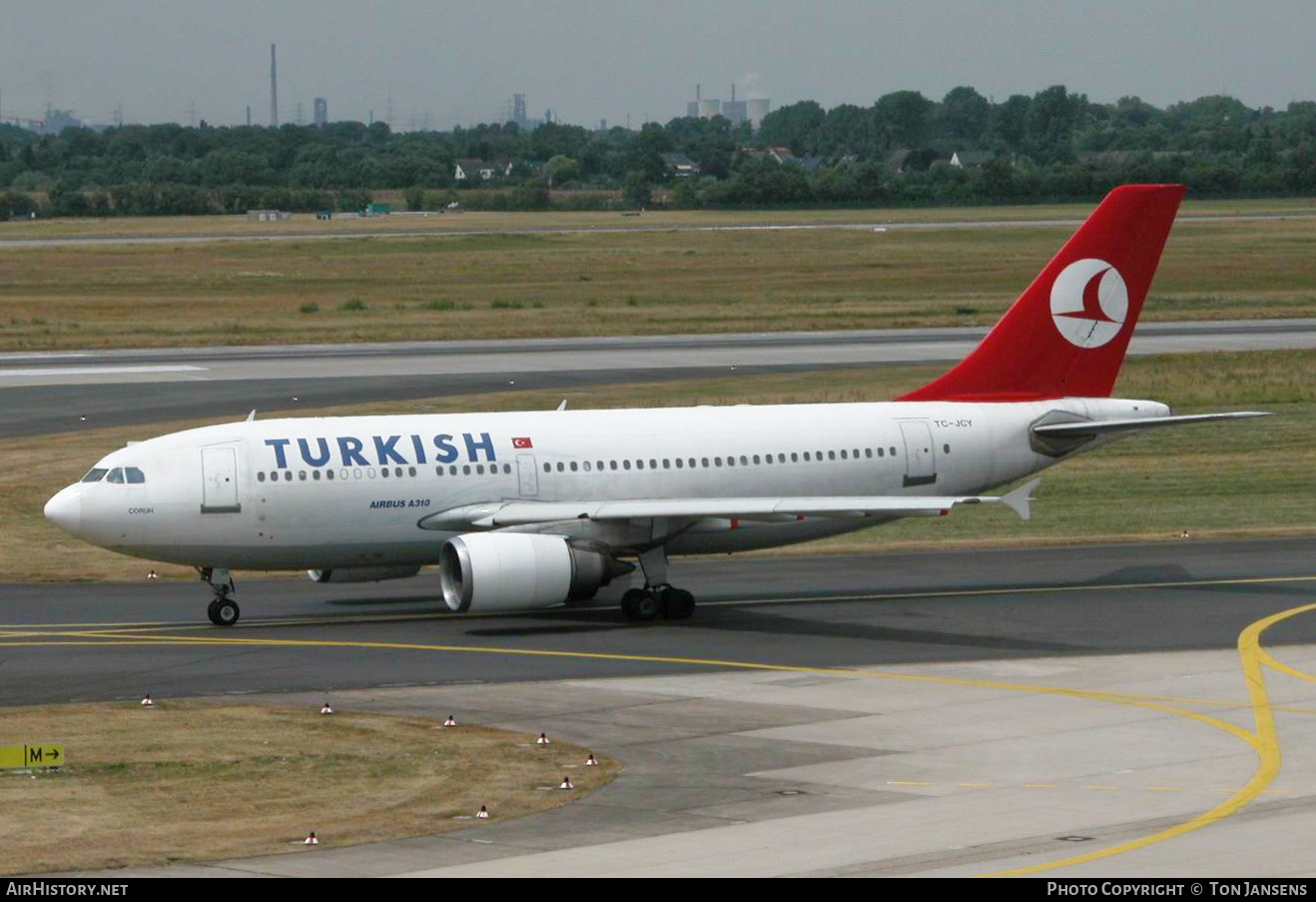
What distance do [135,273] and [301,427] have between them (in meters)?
117

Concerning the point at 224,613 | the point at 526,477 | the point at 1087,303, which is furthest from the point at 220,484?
the point at 1087,303

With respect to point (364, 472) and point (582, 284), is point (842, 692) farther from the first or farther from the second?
point (582, 284)

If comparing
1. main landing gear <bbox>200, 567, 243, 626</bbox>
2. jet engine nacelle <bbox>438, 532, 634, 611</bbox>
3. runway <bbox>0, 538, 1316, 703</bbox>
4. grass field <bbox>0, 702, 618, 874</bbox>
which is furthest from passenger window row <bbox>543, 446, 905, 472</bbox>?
grass field <bbox>0, 702, 618, 874</bbox>

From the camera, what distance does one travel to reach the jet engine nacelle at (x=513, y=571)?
→ 37719mm

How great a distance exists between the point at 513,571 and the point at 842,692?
309 inches

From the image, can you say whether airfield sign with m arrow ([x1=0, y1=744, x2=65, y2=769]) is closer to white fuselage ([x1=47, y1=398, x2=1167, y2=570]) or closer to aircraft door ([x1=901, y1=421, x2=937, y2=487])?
white fuselage ([x1=47, y1=398, x2=1167, y2=570])

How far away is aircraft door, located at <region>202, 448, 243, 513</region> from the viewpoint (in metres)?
39.2

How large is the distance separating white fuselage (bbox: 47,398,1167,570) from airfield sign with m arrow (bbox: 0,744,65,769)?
12136 mm

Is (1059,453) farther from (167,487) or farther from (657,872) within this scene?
(657,872)

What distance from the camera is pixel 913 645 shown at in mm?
37500

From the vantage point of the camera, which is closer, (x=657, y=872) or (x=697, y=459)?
(x=657, y=872)

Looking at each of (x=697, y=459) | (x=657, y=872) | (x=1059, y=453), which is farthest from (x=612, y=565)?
(x=657, y=872)

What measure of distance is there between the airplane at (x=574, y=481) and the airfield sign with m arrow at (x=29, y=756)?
1155 cm

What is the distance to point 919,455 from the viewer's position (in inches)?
1715
